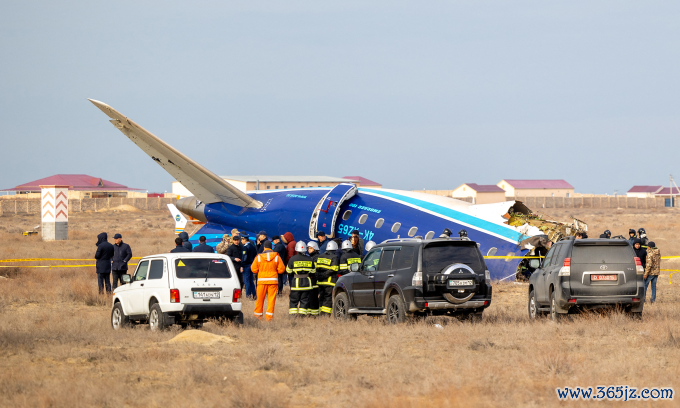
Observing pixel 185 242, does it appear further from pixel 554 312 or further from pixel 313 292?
pixel 554 312

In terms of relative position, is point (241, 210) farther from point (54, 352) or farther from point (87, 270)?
point (54, 352)

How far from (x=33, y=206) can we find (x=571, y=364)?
108069mm

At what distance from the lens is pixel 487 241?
70.9 feet

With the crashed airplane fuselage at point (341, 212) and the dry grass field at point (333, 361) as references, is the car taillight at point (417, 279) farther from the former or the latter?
the crashed airplane fuselage at point (341, 212)

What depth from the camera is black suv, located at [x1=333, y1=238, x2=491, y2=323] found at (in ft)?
50.4

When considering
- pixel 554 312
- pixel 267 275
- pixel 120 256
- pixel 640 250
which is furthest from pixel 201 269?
pixel 640 250

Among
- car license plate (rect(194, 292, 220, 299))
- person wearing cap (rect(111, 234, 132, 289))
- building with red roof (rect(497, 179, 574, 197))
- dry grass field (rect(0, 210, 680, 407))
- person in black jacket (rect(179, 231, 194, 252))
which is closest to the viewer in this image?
dry grass field (rect(0, 210, 680, 407))

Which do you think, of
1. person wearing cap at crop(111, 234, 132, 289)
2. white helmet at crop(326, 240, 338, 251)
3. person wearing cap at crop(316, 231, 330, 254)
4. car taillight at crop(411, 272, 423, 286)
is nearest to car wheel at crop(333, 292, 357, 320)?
white helmet at crop(326, 240, 338, 251)

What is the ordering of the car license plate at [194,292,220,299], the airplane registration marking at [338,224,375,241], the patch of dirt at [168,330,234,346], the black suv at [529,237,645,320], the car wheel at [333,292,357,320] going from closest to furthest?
the patch of dirt at [168,330,234,346], the car license plate at [194,292,220,299], the black suv at [529,237,645,320], the car wheel at [333,292,357,320], the airplane registration marking at [338,224,375,241]

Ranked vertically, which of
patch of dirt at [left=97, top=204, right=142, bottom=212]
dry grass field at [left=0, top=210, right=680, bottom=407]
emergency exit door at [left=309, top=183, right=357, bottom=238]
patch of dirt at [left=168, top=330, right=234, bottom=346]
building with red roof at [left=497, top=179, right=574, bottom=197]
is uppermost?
building with red roof at [left=497, top=179, right=574, bottom=197]

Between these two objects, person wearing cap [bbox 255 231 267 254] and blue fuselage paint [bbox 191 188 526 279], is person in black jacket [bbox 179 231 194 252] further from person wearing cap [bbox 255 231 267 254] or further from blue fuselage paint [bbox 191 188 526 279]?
blue fuselage paint [bbox 191 188 526 279]

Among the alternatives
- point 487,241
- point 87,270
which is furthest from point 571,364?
point 87,270

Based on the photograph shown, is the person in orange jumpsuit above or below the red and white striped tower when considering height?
below

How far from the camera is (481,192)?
167750 millimetres
